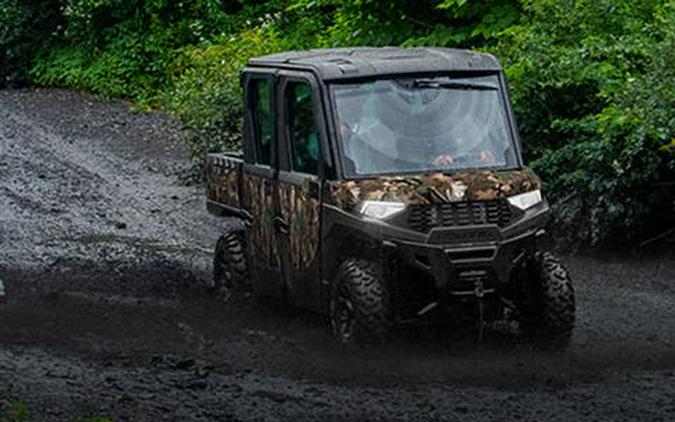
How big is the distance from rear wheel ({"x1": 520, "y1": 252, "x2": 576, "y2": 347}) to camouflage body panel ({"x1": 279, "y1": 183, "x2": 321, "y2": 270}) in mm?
1441

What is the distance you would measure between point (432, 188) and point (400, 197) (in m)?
0.20

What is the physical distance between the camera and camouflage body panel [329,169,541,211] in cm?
1080

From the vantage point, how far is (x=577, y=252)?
49.7 feet

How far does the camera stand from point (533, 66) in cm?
1542

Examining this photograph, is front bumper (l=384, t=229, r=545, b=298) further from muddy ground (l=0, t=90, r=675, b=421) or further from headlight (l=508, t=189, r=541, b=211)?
muddy ground (l=0, t=90, r=675, b=421)

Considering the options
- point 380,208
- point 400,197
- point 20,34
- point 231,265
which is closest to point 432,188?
point 400,197

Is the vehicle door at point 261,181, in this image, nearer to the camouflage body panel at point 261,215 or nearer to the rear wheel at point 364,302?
the camouflage body panel at point 261,215

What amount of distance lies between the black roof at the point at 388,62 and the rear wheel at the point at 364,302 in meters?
1.27

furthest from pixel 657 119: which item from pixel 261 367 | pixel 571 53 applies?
pixel 261 367

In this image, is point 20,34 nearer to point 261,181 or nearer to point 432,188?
point 261,181

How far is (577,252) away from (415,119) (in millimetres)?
4214

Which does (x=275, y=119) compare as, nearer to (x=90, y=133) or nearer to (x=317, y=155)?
(x=317, y=155)

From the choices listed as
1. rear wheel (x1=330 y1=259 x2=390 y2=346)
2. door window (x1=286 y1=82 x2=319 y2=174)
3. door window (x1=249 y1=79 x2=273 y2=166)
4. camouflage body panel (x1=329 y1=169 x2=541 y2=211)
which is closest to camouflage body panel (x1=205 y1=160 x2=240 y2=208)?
door window (x1=249 y1=79 x2=273 y2=166)

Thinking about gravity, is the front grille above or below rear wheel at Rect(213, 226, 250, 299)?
above
